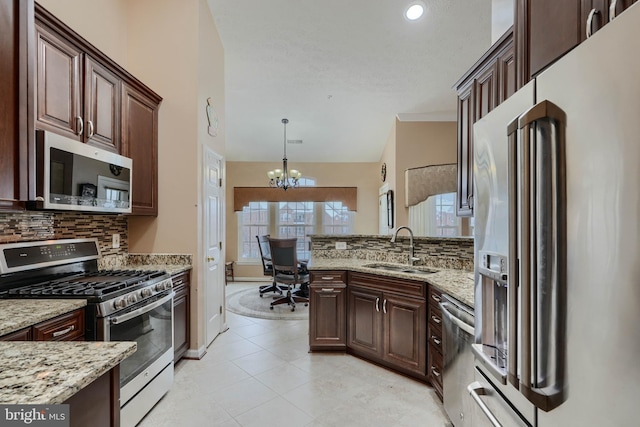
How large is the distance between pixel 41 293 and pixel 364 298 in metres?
2.33

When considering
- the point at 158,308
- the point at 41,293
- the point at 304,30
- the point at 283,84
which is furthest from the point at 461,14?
the point at 41,293

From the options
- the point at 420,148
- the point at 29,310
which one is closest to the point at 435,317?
the point at 29,310

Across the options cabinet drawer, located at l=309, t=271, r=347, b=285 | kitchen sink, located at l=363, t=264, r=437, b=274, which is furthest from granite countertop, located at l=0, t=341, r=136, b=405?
kitchen sink, located at l=363, t=264, r=437, b=274

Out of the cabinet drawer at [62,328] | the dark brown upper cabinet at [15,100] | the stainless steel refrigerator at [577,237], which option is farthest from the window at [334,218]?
the stainless steel refrigerator at [577,237]

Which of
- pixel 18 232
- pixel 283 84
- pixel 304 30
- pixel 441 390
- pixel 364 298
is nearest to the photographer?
pixel 18 232

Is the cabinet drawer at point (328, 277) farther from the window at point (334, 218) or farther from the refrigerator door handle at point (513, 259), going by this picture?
the window at point (334, 218)

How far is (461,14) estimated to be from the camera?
130 inches

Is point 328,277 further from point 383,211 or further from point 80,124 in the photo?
point 383,211

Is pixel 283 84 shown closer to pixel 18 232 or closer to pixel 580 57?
pixel 18 232

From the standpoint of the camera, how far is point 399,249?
130 inches

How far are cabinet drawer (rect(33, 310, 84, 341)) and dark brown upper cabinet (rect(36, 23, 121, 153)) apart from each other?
44.3 inches

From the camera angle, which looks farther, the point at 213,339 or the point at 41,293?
the point at 213,339

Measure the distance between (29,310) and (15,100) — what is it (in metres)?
1.06

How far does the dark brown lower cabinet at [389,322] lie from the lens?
8.00 feet
